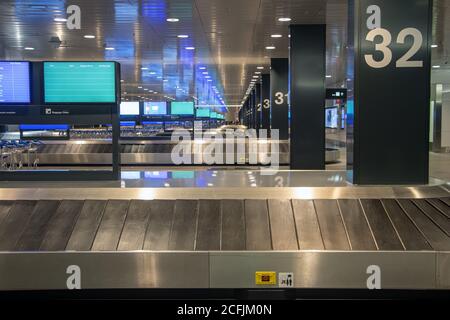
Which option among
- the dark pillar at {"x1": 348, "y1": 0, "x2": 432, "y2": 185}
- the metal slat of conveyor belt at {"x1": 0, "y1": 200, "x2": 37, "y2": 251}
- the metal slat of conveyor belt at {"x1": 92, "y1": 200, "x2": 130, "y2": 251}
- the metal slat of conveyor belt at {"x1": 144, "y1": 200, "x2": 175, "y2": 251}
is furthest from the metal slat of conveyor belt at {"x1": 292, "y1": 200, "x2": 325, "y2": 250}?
the metal slat of conveyor belt at {"x1": 0, "y1": 200, "x2": 37, "y2": 251}

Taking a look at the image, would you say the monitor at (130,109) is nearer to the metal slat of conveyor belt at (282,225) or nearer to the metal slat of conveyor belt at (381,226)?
the metal slat of conveyor belt at (282,225)

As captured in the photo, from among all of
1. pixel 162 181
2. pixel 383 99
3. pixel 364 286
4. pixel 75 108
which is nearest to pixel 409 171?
pixel 383 99

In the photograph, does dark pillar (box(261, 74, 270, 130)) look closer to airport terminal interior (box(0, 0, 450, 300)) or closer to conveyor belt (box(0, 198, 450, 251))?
airport terminal interior (box(0, 0, 450, 300))

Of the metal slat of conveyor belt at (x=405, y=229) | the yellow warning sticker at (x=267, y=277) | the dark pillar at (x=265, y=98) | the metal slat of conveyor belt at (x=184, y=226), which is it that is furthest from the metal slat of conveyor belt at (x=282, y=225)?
the dark pillar at (x=265, y=98)

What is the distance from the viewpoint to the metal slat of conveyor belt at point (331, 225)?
499 cm

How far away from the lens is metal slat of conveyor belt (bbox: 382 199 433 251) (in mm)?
4949

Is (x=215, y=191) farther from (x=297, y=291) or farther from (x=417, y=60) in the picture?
(x=417, y=60)

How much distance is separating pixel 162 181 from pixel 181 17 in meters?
7.48

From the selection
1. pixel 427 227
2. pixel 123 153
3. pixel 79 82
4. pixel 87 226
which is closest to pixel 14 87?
pixel 79 82

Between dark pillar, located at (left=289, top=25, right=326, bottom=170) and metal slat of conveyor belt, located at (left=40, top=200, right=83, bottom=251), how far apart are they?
9814mm

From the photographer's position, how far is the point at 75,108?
6254 millimetres

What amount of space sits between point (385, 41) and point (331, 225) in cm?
228
